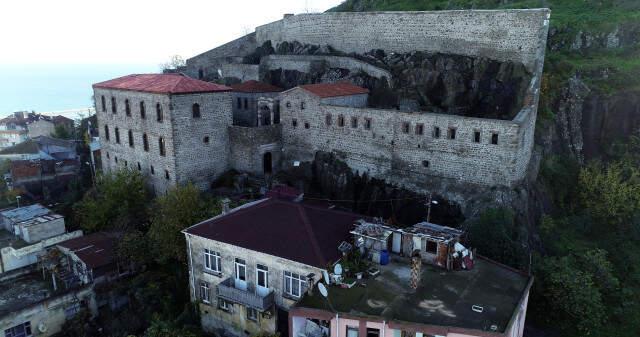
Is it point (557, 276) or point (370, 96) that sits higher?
point (370, 96)

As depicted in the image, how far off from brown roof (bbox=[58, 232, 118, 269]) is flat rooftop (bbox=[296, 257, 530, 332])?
15.5 m

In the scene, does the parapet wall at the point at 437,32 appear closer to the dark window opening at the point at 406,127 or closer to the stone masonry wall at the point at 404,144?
the stone masonry wall at the point at 404,144

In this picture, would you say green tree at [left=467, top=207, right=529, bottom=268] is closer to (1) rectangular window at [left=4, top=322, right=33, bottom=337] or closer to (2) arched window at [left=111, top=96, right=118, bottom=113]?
(1) rectangular window at [left=4, top=322, right=33, bottom=337]

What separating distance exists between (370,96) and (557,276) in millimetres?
19820

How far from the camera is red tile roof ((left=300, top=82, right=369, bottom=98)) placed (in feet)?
109

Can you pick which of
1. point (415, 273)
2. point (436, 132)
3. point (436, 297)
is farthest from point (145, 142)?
point (436, 297)

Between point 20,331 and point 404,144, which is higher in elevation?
point 404,144

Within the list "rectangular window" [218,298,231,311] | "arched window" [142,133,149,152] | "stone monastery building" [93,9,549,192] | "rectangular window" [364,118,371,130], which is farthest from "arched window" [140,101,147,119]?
"rectangular window" [218,298,231,311]

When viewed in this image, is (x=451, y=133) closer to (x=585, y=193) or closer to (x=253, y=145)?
(x=585, y=193)

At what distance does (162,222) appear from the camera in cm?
2655

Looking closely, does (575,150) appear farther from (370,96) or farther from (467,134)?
(370,96)

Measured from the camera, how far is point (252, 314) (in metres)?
20.8

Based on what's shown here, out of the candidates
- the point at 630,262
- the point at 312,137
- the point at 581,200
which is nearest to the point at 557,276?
the point at 630,262

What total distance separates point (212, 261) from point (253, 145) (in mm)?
14327
